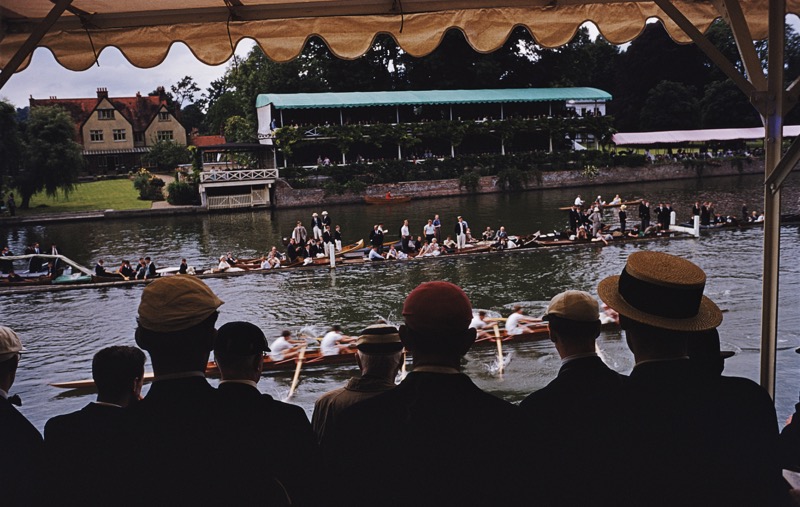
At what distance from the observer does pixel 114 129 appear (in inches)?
2724

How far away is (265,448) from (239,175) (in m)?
45.6

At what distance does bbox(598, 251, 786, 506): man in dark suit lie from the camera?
229 centimetres

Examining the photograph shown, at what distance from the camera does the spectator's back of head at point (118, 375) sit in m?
2.75

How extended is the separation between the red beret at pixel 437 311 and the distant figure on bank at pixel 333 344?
407 inches

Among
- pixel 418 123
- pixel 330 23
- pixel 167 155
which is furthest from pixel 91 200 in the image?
pixel 330 23

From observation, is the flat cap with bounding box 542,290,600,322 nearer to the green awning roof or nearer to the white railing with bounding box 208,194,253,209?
the white railing with bounding box 208,194,253,209

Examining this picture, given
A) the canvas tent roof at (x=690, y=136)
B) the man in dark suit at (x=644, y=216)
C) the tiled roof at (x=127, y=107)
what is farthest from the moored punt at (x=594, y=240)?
the tiled roof at (x=127, y=107)

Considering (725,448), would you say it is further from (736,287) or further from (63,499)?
(736,287)

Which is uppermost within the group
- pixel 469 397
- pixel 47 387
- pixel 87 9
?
pixel 87 9

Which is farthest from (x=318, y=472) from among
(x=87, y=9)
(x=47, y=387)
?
(x=47, y=387)

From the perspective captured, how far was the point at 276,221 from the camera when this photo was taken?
135ft

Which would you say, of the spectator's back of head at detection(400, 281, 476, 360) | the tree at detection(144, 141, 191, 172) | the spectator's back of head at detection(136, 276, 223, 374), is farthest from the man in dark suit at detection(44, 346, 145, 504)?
the tree at detection(144, 141, 191, 172)

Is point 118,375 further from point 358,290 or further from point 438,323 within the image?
point 358,290

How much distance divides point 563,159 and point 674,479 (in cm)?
5304
